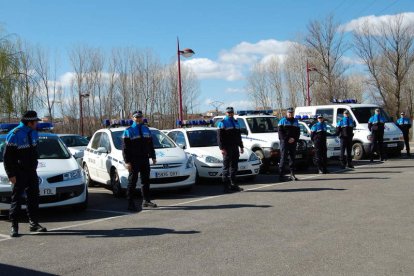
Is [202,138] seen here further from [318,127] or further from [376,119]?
[376,119]

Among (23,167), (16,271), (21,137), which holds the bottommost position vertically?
(16,271)

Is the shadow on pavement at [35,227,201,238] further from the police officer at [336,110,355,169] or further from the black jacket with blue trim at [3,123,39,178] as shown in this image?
the police officer at [336,110,355,169]

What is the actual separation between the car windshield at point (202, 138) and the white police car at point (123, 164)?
4.62 feet

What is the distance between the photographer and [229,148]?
1099 cm

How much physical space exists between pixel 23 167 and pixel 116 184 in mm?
3840

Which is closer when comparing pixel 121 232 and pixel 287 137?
pixel 121 232

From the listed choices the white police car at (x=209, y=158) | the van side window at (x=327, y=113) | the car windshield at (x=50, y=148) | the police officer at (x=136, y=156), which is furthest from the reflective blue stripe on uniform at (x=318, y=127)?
the car windshield at (x=50, y=148)

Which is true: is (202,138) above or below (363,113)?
below

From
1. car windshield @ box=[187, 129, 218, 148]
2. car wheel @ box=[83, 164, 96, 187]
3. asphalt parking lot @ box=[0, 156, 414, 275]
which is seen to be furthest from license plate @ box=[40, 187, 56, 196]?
car windshield @ box=[187, 129, 218, 148]

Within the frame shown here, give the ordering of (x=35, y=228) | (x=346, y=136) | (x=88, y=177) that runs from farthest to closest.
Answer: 1. (x=346, y=136)
2. (x=88, y=177)
3. (x=35, y=228)

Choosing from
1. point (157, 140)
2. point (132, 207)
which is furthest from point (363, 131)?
point (132, 207)

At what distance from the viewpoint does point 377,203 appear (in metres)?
8.47

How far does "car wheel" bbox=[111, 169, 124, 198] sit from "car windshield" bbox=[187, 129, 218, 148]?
2.74 meters

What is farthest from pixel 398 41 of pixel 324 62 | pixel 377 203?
pixel 377 203
